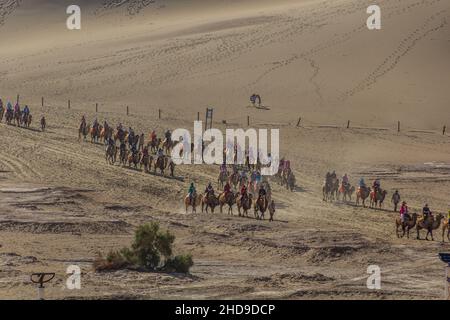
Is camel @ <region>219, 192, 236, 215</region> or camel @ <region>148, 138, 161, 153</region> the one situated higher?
camel @ <region>148, 138, 161, 153</region>

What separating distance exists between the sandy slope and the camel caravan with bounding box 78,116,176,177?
0.70m

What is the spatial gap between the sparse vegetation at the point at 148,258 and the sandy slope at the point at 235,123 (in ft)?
1.12

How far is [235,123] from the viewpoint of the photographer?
53.7 meters

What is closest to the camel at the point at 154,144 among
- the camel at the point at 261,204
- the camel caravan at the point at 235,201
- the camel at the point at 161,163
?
the camel at the point at 161,163

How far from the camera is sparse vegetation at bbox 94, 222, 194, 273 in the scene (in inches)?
995

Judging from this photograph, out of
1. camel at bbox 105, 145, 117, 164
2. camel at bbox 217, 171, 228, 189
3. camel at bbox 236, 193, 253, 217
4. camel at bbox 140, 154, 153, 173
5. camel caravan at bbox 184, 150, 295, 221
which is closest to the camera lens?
→ camel caravan at bbox 184, 150, 295, 221

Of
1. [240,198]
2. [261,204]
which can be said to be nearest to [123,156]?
[240,198]

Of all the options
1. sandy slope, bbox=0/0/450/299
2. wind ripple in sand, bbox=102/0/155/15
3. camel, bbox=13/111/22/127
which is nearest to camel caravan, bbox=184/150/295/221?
sandy slope, bbox=0/0/450/299

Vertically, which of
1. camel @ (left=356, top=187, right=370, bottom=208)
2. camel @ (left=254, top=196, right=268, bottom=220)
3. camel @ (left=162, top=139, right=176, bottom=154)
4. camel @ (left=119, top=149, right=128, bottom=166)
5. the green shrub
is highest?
camel @ (left=162, top=139, right=176, bottom=154)

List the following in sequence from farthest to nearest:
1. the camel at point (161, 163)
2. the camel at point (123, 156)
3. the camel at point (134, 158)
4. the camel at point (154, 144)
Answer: the camel at point (154, 144) → the camel at point (123, 156) → the camel at point (134, 158) → the camel at point (161, 163)

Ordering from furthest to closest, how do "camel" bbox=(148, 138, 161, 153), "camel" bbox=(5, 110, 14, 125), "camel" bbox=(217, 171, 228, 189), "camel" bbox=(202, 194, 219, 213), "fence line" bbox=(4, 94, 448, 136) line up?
"fence line" bbox=(4, 94, 448, 136), "camel" bbox=(5, 110, 14, 125), "camel" bbox=(148, 138, 161, 153), "camel" bbox=(217, 171, 228, 189), "camel" bbox=(202, 194, 219, 213)

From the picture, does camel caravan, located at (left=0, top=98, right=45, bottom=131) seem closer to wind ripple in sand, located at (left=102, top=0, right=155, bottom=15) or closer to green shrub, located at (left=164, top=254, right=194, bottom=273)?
green shrub, located at (left=164, top=254, right=194, bottom=273)

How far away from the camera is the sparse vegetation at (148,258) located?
82.9 feet

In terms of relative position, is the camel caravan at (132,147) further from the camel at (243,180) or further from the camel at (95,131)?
the camel at (243,180)
